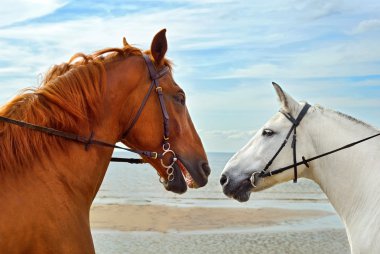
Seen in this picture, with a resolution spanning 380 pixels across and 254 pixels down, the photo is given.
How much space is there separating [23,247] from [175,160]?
121 cm

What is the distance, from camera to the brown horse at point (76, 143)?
10.7ft

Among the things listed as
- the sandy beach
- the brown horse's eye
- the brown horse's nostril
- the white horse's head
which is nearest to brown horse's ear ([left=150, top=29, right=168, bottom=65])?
the brown horse's eye

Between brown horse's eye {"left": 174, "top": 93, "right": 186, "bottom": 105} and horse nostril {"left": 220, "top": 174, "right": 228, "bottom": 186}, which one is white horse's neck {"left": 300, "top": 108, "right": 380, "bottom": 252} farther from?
brown horse's eye {"left": 174, "top": 93, "right": 186, "bottom": 105}

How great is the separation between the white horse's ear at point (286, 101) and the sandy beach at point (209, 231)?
9.30 m

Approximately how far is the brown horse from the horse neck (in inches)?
58.6

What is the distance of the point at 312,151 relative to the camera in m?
5.02

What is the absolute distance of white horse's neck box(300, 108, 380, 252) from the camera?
462cm

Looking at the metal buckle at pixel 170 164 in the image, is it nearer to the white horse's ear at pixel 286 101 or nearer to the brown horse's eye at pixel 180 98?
the brown horse's eye at pixel 180 98

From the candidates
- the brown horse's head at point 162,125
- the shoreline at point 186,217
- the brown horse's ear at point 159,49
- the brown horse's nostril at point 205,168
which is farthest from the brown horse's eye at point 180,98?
the shoreline at point 186,217

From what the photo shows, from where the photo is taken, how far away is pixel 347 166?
15.9 feet

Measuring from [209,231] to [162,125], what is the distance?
1353 centimetres

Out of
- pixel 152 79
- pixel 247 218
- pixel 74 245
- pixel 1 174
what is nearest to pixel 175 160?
pixel 152 79

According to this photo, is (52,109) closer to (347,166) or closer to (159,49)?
(159,49)

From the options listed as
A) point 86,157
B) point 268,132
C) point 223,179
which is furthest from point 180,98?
point 223,179
